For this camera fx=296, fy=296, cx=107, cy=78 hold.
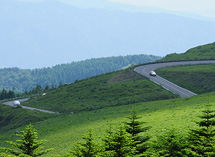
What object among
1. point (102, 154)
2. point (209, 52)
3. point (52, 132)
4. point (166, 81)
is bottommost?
point (52, 132)

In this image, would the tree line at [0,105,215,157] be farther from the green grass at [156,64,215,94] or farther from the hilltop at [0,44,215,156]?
the green grass at [156,64,215,94]

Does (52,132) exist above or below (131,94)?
below

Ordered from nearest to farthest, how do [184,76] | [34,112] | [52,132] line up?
[52,132] < [34,112] < [184,76]

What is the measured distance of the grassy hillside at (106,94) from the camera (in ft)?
273

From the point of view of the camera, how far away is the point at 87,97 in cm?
9694

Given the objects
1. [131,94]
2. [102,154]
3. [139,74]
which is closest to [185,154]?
[102,154]

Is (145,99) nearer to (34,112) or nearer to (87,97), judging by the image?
(87,97)

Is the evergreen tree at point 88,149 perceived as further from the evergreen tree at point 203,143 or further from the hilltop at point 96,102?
the hilltop at point 96,102

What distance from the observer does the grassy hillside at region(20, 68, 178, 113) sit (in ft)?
273

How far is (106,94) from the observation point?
309 ft

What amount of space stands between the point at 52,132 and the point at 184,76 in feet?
177

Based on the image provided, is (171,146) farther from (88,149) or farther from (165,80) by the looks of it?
(165,80)

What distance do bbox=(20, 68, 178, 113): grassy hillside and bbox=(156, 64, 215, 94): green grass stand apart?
8.71 m

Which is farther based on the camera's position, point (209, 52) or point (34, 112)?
point (209, 52)
